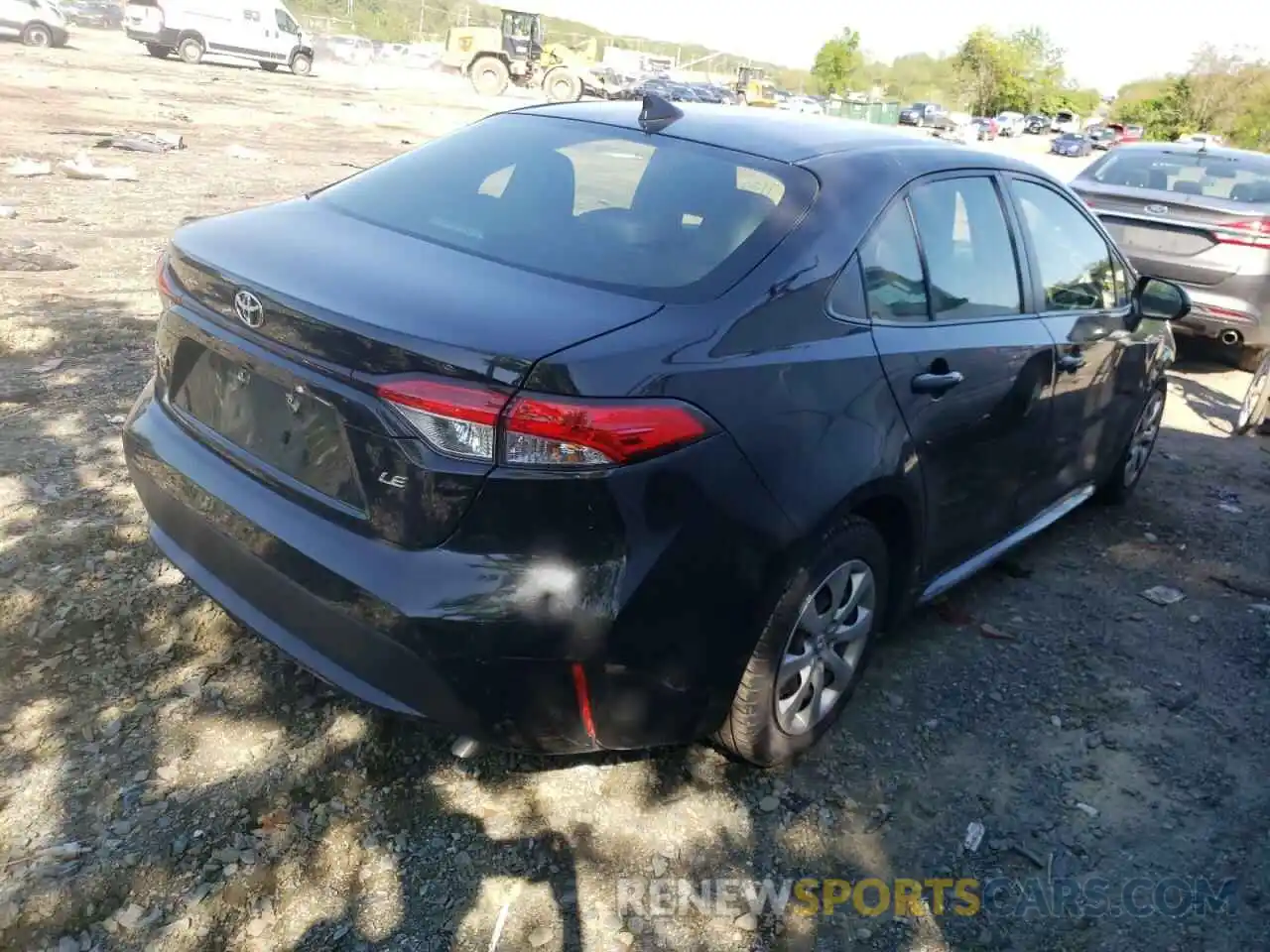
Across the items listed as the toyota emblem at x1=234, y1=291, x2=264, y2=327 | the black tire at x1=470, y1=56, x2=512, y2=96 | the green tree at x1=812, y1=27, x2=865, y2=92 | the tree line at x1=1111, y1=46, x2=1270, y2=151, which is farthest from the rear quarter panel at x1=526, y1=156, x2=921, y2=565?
the green tree at x1=812, y1=27, x2=865, y2=92

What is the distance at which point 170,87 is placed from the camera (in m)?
24.2

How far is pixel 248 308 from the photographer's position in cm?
239

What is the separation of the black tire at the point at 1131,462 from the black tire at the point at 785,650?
2495 mm

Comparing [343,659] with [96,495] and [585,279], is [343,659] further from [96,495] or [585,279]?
[96,495]

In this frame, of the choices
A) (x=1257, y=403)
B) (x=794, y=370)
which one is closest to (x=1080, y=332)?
(x=794, y=370)

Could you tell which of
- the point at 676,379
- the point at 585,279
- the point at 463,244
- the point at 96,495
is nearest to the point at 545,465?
the point at 676,379

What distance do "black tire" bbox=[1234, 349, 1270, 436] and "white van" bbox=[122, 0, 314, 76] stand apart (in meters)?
35.3

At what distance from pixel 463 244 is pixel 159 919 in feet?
5.75

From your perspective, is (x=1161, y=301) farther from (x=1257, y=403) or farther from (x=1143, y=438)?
(x=1257, y=403)

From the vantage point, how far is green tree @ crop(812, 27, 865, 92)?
8875 cm

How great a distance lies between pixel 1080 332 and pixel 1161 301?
88 centimetres

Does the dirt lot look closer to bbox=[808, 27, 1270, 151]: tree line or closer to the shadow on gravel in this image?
the shadow on gravel

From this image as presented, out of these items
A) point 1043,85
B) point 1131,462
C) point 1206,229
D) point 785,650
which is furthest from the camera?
point 1043,85

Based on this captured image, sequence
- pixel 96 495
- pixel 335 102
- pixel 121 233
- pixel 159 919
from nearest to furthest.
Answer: pixel 159 919, pixel 96 495, pixel 121 233, pixel 335 102
